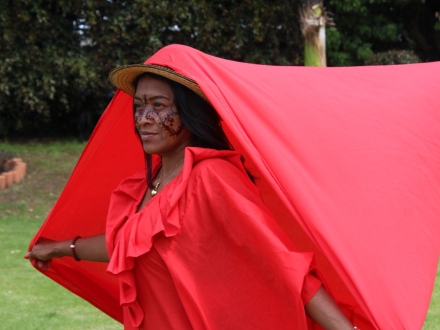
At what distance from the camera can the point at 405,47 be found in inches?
654

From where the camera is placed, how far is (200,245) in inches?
115

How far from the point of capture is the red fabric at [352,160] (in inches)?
106

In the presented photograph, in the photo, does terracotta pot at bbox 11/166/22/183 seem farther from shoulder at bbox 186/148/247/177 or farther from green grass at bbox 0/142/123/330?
shoulder at bbox 186/148/247/177

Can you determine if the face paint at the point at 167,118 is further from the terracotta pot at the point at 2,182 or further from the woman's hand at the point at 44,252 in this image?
the terracotta pot at the point at 2,182

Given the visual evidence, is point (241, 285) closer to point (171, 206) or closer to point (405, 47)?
point (171, 206)

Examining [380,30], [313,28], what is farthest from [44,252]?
[380,30]

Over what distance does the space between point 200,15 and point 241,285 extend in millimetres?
11157

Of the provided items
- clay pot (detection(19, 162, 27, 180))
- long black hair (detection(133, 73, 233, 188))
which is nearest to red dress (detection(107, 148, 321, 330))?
long black hair (detection(133, 73, 233, 188))

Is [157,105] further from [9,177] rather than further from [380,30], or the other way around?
[380,30]

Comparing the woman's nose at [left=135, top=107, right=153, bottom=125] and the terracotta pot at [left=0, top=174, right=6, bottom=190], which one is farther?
the terracotta pot at [left=0, top=174, right=6, bottom=190]

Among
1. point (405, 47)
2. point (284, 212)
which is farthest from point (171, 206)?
point (405, 47)

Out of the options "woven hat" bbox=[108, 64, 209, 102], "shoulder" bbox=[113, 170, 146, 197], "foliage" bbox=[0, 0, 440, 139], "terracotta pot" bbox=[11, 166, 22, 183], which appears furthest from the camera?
"foliage" bbox=[0, 0, 440, 139]

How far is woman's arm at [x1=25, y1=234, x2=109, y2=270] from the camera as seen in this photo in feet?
11.5

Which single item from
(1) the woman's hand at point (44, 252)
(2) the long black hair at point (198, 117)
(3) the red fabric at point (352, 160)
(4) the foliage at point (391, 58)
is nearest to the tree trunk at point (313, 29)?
(4) the foliage at point (391, 58)
